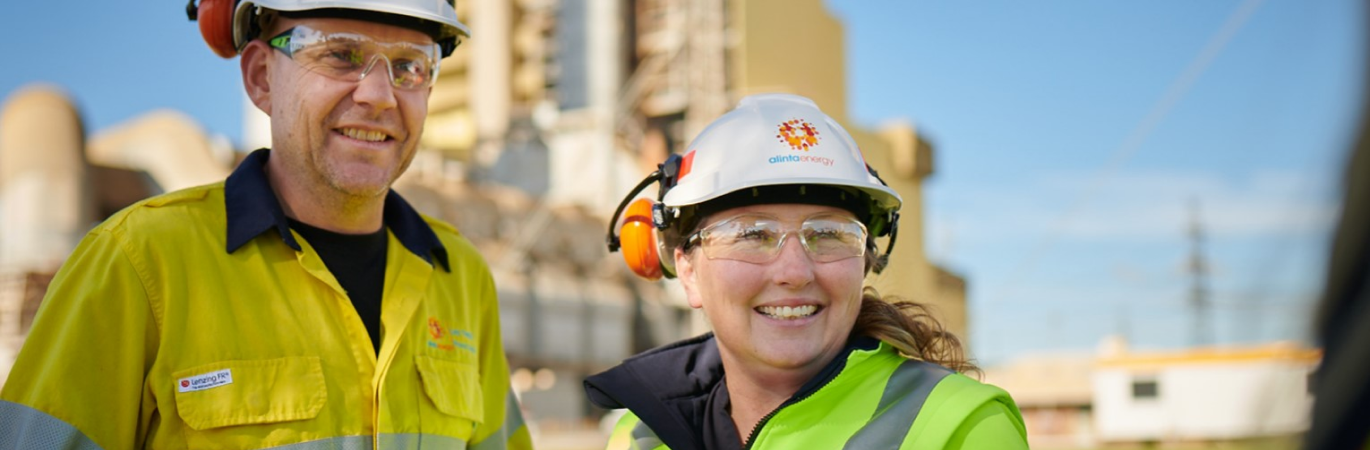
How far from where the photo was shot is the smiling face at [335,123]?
2.86 meters

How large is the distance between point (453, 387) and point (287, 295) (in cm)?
52

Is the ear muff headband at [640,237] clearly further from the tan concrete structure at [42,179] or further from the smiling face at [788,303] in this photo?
the tan concrete structure at [42,179]

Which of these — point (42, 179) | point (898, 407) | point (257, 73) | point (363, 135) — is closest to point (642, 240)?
point (363, 135)

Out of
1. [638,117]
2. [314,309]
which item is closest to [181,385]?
[314,309]

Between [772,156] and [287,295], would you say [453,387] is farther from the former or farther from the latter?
[772,156]

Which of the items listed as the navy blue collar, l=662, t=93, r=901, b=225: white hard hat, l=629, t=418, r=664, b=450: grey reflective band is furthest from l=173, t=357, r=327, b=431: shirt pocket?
l=662, t=93, r=901, b=225: white hard hat

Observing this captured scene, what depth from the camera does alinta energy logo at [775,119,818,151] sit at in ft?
7.86

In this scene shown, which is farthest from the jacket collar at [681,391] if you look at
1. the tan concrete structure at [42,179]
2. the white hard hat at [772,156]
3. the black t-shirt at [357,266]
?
the tan concrete structure at [42,179]

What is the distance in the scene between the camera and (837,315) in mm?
2359

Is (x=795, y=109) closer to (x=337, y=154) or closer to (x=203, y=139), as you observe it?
(x=337, y=154)

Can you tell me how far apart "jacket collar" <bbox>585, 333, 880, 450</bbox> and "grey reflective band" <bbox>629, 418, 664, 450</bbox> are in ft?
0.15

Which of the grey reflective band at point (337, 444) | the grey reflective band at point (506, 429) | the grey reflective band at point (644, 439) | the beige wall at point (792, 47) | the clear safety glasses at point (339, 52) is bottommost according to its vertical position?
the beige wall at point (792, 47)

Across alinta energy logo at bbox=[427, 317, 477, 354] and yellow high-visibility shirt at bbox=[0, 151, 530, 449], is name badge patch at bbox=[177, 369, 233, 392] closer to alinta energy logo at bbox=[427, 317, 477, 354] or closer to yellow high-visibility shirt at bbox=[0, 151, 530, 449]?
yellow high-visibility shirt at bbox=[0, 151, 530, 449]

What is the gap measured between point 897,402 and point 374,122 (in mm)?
1538
